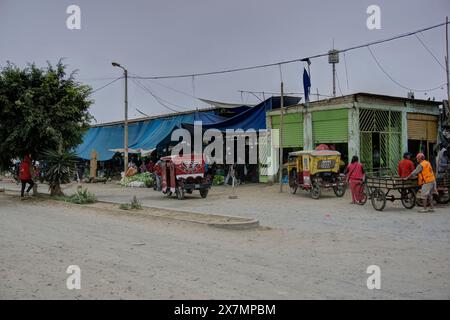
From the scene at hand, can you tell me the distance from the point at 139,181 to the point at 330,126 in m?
12.1

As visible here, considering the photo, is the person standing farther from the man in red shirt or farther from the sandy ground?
the man in red shirt

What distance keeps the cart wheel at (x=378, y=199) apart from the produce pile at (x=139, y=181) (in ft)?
51.8

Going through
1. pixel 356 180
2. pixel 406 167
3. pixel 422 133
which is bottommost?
pixel 356 180

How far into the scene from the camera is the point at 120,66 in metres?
29.1

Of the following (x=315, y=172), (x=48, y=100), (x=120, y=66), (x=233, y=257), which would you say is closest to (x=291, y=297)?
(x=233, y=257)

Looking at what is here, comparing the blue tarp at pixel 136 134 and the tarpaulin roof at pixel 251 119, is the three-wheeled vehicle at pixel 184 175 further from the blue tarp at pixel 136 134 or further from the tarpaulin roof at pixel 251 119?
the blue tarp at pixel 136 134

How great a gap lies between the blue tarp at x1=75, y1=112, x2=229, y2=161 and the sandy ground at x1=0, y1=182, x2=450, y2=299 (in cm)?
1545

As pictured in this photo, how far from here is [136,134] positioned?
34.4m

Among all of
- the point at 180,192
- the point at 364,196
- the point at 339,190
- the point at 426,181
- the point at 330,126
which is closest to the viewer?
the point at 426,181

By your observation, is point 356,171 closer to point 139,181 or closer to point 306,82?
point 306,82

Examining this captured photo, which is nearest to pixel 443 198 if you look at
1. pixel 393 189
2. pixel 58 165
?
pixel 393 189

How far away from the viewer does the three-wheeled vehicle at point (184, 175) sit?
19.0 metres

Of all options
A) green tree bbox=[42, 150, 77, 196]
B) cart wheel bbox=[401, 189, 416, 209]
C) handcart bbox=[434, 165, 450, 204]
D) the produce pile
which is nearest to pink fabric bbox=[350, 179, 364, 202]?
cart wheel bbox=[401, 189, 416, 209]
